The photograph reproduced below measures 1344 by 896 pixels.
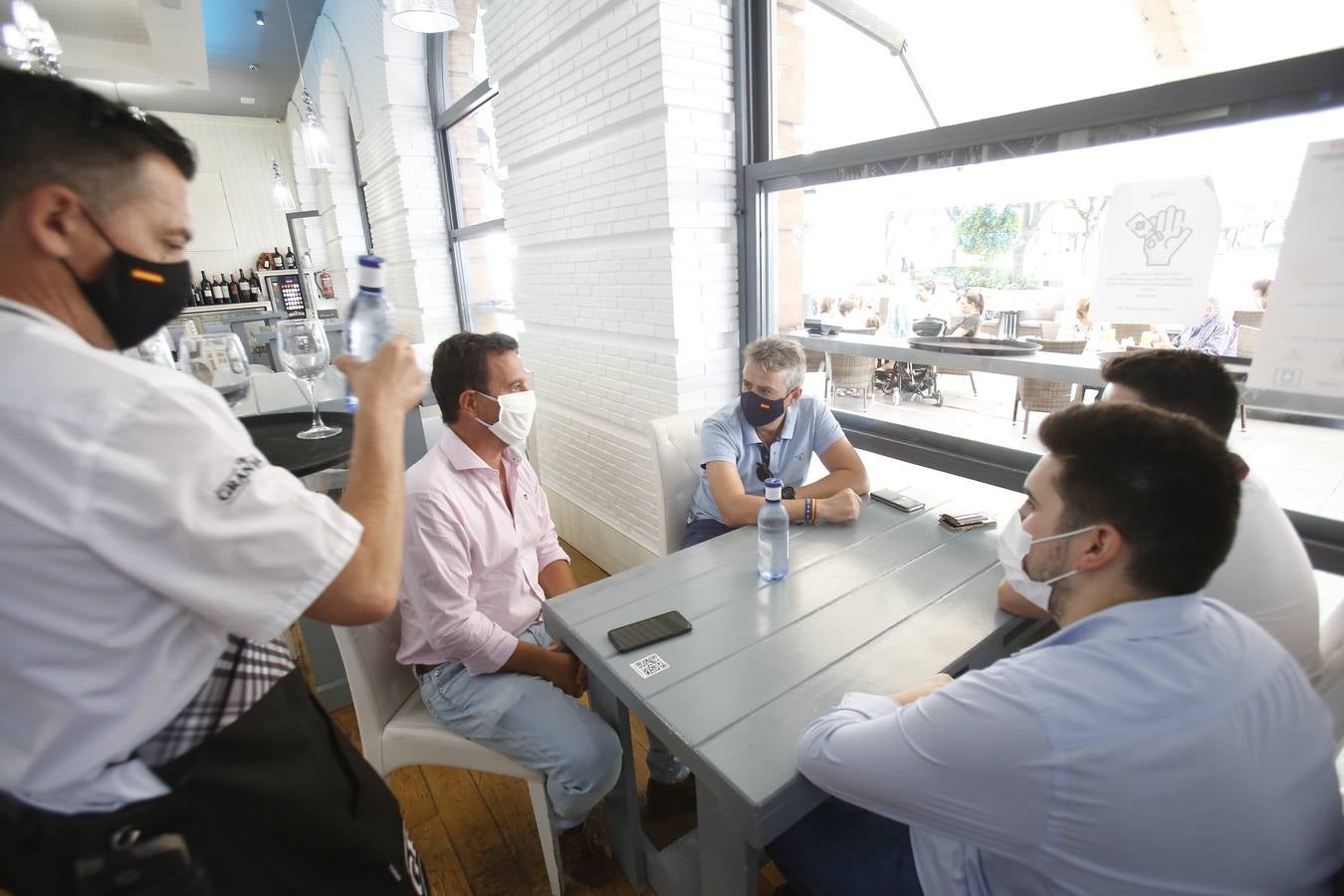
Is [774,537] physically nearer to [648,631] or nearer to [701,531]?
[648,631]

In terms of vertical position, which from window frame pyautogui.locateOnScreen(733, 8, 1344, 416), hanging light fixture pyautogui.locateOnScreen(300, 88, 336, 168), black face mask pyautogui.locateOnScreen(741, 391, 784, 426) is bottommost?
black face mask pyautogui.locateOnScreen(741, 391, 784, 426)

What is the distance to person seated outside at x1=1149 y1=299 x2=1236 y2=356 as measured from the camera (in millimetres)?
1669

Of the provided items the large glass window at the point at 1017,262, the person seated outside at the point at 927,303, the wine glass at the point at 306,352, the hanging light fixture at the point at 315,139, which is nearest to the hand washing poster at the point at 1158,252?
the large glass window at the point at 1017,262

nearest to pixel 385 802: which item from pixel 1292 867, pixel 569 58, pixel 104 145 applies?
pixel 104 145

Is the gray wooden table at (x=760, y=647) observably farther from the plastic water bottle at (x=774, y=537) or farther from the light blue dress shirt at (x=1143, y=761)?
the light blue dress shirt at (x=1143, y=761)

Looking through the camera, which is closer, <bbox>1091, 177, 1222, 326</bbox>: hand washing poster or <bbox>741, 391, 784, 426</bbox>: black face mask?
<bbox>1091, 177, 1222, 326</bbox>: hand washing poster

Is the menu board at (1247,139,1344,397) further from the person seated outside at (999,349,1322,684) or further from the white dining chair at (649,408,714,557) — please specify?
the white dining chair at (649,408,714,557)


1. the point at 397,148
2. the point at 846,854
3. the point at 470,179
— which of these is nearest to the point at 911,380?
the point at 846,854

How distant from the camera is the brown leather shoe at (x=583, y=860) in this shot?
1.66m

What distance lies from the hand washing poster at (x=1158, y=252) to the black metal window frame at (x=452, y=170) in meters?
3.81

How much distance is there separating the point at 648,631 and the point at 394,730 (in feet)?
2.28

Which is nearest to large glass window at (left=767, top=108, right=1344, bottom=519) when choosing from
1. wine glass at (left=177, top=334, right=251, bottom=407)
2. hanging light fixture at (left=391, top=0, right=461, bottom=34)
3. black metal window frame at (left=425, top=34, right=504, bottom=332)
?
hanging light fixture at (left=391, top=0, right=461, bottom=34)

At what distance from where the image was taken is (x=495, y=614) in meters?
1.66

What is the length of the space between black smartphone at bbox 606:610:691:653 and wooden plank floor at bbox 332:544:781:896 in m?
0.76
